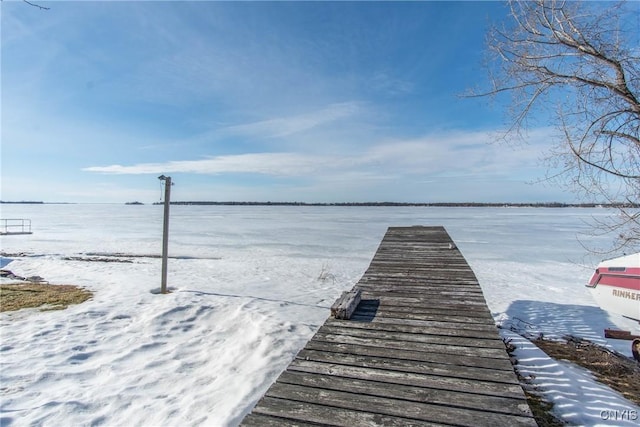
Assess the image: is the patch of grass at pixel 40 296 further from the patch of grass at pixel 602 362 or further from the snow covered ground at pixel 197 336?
the patch of grass at pixel 602 362

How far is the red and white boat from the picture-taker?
5.94m

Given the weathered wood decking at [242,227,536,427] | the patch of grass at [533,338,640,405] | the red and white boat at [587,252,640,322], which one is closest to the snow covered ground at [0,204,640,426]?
the patch of grass at [533,338,640,405]

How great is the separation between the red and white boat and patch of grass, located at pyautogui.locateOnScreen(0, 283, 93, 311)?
9449 mm

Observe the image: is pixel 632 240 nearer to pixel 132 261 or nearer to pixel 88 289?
pixel 88 289

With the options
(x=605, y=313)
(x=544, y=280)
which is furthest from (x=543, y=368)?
(x=544, y=280)

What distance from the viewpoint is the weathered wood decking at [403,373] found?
1.98m

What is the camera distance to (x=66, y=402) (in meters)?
3.13

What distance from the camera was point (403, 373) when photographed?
8.04 feet

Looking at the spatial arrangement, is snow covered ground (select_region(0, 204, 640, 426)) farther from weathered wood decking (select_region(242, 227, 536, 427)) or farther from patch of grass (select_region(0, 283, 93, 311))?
weathered wood decking (select_region(242, 227, 536, 427))

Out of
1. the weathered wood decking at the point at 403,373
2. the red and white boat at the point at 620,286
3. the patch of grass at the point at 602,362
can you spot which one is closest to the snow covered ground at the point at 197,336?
the patch of grass at the point at 602,362

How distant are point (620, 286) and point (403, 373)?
6066 mm

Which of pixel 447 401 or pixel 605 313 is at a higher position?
pixel 447 401

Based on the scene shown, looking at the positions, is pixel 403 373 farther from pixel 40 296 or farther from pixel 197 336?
pixel 40 296

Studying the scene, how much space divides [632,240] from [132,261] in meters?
12.4
